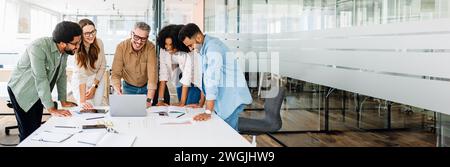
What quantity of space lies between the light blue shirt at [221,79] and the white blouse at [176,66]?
0.36 m

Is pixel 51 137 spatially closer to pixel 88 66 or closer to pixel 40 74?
pixel 40 74

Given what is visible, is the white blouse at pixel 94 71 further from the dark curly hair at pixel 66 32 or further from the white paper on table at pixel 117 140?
the white paper on table at pixel 117 140

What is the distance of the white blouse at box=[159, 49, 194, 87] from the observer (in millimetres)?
3326

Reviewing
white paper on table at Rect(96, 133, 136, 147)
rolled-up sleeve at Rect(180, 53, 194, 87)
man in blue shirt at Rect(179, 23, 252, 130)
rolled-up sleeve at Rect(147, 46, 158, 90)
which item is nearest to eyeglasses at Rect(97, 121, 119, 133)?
white paper on table at Rect(96, 133, 136, 147)

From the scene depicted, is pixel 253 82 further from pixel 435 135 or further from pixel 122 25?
pixel 435 135

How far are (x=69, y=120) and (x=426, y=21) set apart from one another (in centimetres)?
238

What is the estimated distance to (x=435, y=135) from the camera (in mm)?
2998

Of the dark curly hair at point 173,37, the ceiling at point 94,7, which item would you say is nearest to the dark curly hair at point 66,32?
the dark curly hair at point 173,37

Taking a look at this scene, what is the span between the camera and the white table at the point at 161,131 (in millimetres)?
1756

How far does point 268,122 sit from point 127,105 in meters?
1.19

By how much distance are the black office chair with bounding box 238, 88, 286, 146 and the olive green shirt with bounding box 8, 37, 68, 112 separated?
140 centimetres

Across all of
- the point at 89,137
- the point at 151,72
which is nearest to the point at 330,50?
the point at 151,72
